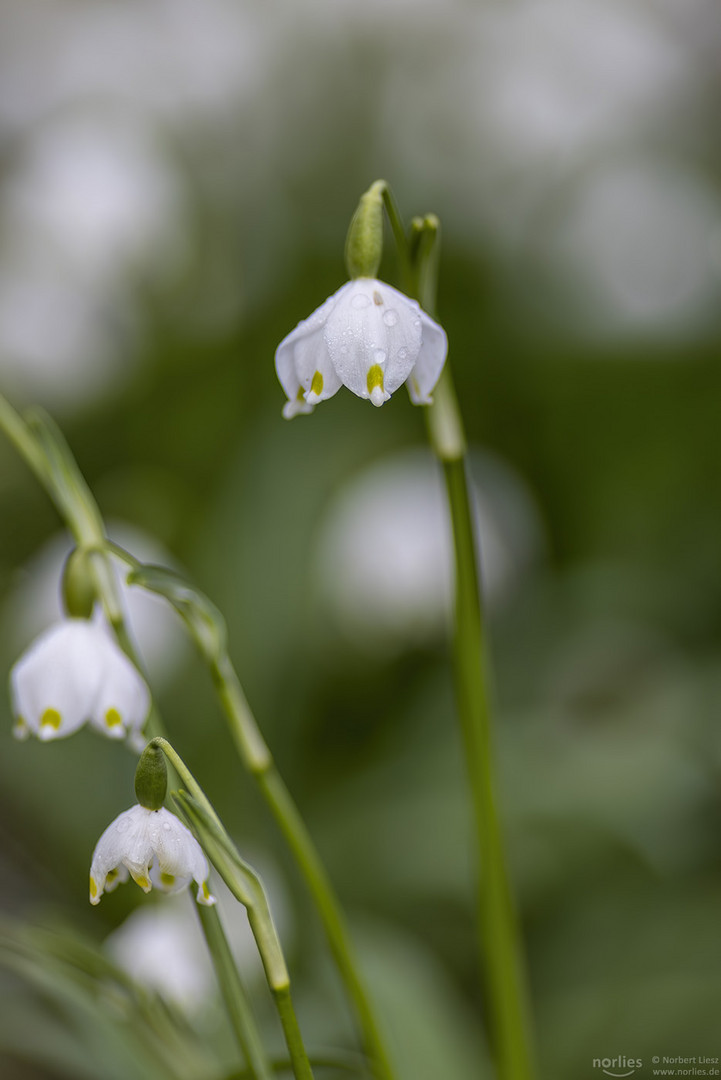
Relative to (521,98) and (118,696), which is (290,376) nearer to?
(118,696)

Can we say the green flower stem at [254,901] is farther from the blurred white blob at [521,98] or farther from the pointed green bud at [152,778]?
the blurred white blob at [521,98]

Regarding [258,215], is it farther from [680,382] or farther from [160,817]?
[160,817]

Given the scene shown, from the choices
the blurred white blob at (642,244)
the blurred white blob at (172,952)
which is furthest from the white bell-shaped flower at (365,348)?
the blurred white blob at (642,244)

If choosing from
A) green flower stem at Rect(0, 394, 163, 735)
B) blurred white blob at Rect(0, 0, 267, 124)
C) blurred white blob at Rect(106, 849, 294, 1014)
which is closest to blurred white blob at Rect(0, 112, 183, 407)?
blurred white blob at Rect(0, 0, 267, 124)

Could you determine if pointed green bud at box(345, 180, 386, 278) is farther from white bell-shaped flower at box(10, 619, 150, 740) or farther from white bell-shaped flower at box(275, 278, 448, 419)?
white bell-shaped flower at box(10, 619, 150, 740)

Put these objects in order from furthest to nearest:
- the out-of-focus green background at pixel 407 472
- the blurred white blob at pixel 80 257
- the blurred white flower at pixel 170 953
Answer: the blurred white blob at pixel 80 257
the out-of-focus green background at pixel 407 472
the blurred white flower at pixel 170 953

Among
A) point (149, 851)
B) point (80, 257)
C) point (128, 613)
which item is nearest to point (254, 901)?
point (149, 851)
